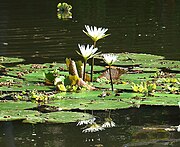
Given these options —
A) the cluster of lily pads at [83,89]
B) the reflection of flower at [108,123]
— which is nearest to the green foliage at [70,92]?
the cluster of lily pads at [83,89]

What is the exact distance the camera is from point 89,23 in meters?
11.6

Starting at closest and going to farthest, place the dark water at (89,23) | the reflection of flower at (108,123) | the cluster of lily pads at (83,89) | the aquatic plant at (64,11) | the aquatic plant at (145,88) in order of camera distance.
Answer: the reflection of flower at (108,123), the cluster of lily pads at (83,89), the aquatic plant at (145,88), the dark water at (89,23), the aquatic plant at (64,11)

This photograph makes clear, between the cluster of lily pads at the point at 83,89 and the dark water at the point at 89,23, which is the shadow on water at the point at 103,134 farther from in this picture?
the dark water at the point at 89,23

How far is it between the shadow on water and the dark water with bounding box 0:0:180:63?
2.63 meters

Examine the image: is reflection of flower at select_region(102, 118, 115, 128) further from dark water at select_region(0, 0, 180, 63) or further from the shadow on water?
dark water at select_region(0, 0, 180, 63)

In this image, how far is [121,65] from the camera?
20.5ft

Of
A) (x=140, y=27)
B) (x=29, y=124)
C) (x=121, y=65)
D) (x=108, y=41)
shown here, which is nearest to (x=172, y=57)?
(x=121, y=65)

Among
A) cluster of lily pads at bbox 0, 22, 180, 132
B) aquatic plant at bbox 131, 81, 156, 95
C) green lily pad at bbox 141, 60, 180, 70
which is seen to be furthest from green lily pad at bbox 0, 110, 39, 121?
green lily pad at bbox 141, 60, 180, 70

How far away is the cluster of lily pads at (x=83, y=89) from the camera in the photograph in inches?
171

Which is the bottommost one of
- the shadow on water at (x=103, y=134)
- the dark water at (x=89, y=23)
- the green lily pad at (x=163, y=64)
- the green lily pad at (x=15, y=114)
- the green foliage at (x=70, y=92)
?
the shadow on water at (x=103, y=134)

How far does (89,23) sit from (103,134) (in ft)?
25.1

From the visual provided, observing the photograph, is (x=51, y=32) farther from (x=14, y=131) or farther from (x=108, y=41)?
(x=14, y=131)

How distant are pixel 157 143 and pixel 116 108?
2.28 ft

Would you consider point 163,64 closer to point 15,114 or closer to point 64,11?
point 15,114
